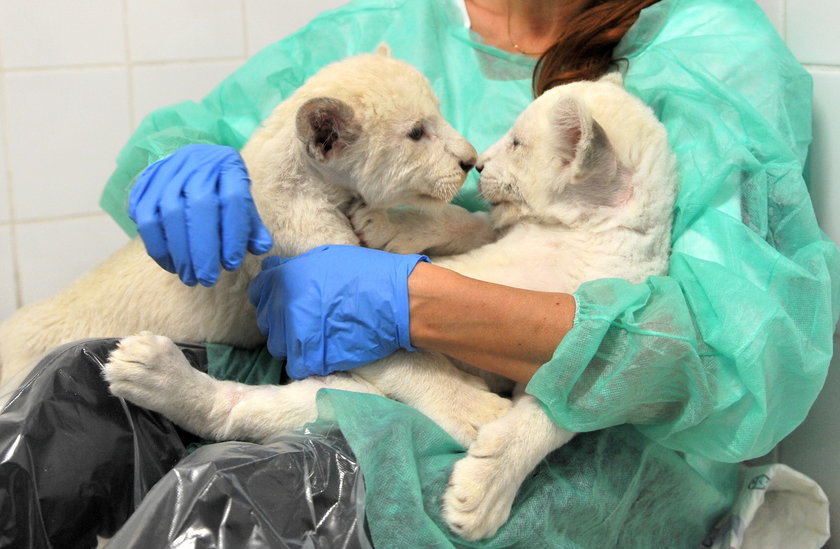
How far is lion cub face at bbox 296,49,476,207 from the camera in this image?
140 cm

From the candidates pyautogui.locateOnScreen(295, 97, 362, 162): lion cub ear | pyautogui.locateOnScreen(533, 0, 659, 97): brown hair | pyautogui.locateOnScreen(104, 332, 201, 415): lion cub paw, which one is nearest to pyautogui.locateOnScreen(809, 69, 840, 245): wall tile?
pyautogui.locateOnScreen(533, 0, 659, 97): brown hair

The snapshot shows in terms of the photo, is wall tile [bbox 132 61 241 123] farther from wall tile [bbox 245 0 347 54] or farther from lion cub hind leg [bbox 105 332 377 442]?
lion cub hind leg [bbox 105 332 377 442]

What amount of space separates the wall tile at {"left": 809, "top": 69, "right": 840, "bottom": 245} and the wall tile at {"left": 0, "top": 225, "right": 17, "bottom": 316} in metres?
2.09

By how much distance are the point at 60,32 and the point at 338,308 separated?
1.40m

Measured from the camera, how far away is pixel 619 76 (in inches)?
60.4

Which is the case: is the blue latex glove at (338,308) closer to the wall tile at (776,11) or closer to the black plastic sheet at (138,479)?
the black plastic sheet at (138,479)

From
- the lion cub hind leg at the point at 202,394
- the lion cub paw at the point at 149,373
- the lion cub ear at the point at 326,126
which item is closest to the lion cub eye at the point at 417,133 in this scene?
the lion cub ear at the point at 326,126

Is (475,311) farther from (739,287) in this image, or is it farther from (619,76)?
(619,76)

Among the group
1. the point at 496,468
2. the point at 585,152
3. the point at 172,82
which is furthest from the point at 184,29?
the point at 496,468

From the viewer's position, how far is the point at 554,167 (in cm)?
141

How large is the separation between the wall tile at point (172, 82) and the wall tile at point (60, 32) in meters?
0.09

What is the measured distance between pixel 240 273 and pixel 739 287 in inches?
34.8

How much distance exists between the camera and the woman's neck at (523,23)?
1860 millimetres

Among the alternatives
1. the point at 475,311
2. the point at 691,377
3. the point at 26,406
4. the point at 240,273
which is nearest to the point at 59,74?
the point at 240,273
